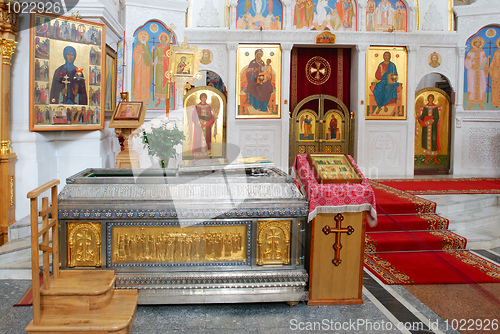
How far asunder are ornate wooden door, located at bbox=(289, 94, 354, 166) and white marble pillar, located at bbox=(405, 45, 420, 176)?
1284mm

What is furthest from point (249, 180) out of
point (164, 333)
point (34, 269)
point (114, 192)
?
point (34, 269)

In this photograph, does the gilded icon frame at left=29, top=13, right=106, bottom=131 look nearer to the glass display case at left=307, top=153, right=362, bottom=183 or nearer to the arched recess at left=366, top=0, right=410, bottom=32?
the glass display case at left=307, top=153, right=362, bottom=183

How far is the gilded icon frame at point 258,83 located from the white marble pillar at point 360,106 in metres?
1.73

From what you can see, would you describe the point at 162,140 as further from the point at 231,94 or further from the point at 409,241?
the point at 231,94

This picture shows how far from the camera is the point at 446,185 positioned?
8047 mm

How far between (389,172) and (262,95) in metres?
3.33

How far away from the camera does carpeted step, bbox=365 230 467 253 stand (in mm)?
5109

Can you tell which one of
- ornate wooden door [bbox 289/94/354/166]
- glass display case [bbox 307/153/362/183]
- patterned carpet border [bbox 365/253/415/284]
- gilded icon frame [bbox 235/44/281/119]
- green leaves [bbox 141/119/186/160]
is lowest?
patterned carpet border [bbox 365/253/415/284]

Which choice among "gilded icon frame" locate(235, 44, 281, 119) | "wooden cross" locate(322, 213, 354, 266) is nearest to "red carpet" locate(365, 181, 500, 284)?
"wooden cross" locate(322, 213, 354, 266)

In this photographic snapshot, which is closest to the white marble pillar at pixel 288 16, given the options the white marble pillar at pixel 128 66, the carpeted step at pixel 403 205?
the white marble pillar at pixel 128 66

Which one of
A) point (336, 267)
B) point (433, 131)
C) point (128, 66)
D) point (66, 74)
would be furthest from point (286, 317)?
point (433, 131)

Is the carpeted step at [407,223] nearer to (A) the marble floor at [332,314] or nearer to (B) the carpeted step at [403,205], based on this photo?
(B) the carpeted step at [403,205]

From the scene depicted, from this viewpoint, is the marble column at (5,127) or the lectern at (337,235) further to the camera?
the marble column at (5,127)

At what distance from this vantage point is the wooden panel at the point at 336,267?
3498 mm
